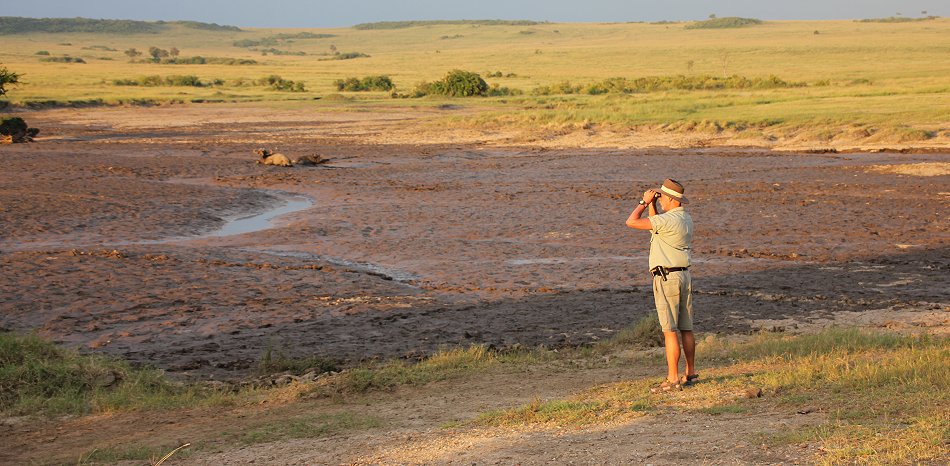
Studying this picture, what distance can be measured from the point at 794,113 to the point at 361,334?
Answer: 2471 cm

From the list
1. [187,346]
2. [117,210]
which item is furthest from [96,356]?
[117,210]

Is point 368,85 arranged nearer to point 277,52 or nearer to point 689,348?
point 689,348

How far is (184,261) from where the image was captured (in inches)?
543

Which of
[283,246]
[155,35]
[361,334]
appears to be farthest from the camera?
[155,35]

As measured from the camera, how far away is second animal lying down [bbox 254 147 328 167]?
25.5 m

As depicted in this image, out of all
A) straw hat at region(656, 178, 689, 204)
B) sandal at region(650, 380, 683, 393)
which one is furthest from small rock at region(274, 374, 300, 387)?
straw hat at region(656, 178, 689, 204)

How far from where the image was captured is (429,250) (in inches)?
590

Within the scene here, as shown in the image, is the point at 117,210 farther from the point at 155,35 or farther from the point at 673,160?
the point at 155,35

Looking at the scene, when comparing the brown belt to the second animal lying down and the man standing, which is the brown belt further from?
the second animal lying down

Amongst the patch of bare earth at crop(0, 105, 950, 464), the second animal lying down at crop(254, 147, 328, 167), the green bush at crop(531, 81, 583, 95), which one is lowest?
the second animal lying down at crop(254, 147, 328, 167)

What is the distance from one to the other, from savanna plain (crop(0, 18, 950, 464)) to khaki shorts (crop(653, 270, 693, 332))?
0.49m

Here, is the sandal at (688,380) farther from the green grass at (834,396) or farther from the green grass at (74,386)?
the green grass at (74,386)

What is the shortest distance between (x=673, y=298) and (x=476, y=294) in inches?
183

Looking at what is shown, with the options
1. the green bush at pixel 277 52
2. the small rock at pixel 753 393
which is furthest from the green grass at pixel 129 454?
the green bush at pixel 277 52
